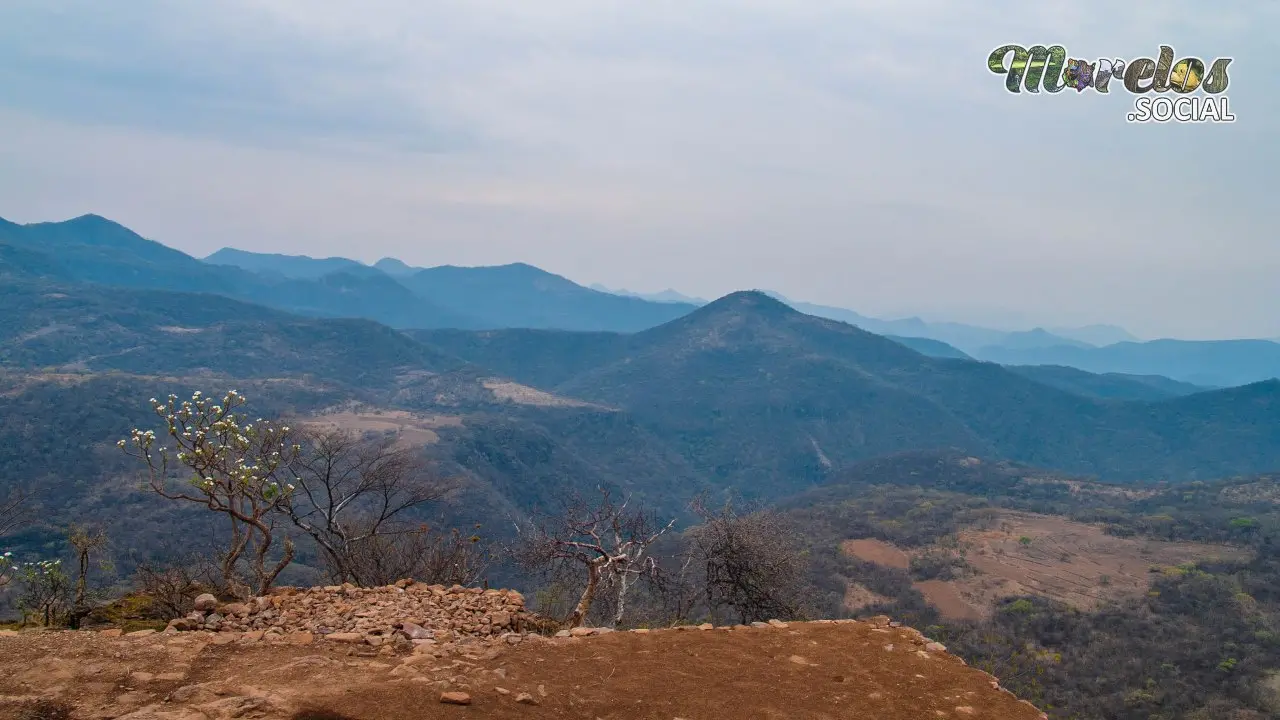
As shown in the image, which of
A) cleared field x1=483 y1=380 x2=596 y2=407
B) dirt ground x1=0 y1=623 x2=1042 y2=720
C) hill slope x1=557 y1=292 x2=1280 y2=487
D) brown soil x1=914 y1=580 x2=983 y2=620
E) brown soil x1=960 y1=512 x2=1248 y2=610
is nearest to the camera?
dirt ground x1=0 y1=623 x2=1042 y2=720

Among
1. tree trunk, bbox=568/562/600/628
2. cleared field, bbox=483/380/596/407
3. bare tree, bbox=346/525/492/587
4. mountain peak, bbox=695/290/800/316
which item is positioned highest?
mountain peak, bbox=695/290/800/316

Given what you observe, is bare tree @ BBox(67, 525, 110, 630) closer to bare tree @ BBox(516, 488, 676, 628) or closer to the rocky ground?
the rocky ground

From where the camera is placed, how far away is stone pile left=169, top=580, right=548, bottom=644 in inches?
335

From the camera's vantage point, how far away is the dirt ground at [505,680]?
634cm

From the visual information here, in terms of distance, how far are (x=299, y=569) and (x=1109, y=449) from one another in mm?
147569

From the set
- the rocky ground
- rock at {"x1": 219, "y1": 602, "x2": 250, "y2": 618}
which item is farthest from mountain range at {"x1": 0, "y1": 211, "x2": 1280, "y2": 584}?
the rocky ground

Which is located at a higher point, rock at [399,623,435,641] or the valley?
rock at [399,623,435,641]

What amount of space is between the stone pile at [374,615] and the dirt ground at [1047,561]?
28.7 m

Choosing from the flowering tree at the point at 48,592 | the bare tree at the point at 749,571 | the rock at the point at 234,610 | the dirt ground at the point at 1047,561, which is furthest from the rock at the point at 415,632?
the dirt ground at the point at 1047,561

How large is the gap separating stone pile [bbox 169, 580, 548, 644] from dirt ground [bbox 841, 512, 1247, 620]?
28.7 m

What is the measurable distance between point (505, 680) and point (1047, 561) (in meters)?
43.3

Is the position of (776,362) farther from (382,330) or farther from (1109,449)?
(382,330)

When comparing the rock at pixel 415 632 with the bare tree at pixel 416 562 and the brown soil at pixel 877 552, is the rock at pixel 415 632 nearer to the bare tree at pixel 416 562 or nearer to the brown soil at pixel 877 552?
the bare tree at pixel 416 562

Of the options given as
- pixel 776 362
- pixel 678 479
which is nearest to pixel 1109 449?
pixel 776 362
